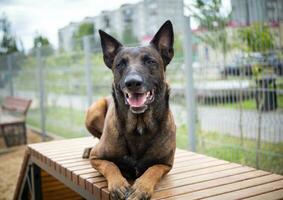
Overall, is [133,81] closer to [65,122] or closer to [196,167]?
[196,167]

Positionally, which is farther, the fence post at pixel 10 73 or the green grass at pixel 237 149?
the fence post at pixel 10 73

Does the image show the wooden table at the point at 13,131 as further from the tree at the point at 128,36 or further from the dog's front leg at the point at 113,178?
the dog's front leg at the point at 113,178

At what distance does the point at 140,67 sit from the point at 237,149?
10.4 ft

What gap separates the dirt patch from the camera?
248 inches

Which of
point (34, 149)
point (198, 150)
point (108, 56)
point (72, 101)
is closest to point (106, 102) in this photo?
point (108, 56)

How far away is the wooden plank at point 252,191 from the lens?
2779mm

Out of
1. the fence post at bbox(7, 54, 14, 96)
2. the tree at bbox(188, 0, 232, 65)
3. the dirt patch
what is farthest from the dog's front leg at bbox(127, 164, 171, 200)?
the fence post at bbox(7, 54, 14, 96)

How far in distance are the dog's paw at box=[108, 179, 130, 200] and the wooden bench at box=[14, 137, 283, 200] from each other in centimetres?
8

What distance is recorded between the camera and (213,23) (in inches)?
226

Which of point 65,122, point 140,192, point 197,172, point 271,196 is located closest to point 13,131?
point 65,122

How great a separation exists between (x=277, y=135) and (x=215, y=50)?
158cm

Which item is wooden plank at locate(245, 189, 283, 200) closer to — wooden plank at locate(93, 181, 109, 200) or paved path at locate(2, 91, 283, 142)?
wooden plank at locate(93, 181, 109, 200)

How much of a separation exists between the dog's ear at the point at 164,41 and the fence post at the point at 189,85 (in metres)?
2.71

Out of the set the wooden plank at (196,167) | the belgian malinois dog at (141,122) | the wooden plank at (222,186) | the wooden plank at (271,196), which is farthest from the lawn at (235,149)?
the belgian malinois dog at (141,122)
